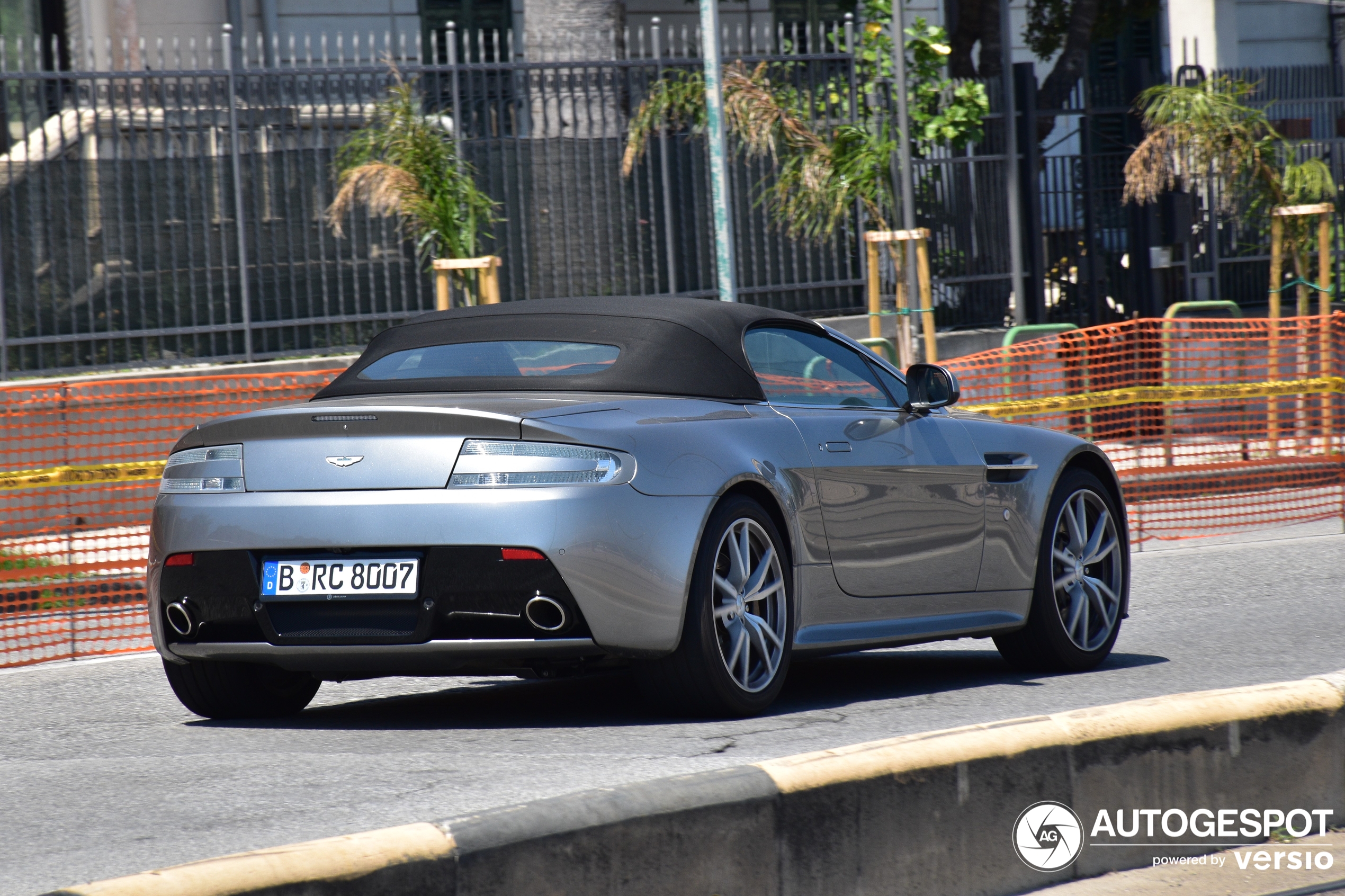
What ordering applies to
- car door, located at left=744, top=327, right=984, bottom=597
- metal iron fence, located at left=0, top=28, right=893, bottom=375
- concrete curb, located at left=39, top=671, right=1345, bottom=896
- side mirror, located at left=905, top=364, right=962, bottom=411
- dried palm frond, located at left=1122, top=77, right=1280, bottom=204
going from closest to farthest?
1. concrete curb, located at left=39, top=671, right=1345, bottom=896
2. car door, located at left=744, top=327, right=984, bottom=597
3. side mirror, located at left=905, top=364, right=962, bottom=411
4. metal iron fence, located at left=0, top=28, right=893, bottom=375
5. dried palm frond, located at left=1122, top=77, right=1280, bottom=204

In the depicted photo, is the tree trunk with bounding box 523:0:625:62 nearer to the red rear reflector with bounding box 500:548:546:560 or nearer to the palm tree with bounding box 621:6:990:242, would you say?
the palm tree with bounding box 621:6:990:242

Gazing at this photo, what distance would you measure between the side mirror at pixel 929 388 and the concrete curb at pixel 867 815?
6.82 feet

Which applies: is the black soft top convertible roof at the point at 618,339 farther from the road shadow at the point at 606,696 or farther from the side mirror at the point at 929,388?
the road shadow at the point at 606,696

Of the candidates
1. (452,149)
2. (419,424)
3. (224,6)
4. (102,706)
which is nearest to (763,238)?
(452,149)

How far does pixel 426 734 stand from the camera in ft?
18.5

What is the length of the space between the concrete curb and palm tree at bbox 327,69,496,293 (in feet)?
30.9

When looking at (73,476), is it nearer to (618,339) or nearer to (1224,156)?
(618,339)

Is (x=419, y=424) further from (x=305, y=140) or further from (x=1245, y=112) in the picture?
(x=1245, y=112)

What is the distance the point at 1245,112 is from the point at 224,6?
1151 cm

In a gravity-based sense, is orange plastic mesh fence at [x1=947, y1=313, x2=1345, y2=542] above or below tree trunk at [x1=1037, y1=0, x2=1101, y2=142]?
below

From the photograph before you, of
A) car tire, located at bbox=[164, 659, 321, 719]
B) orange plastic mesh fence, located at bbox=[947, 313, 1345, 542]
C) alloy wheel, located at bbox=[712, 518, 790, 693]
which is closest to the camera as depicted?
alloy wheel, located at bbox=[712, 518, 790, 693]

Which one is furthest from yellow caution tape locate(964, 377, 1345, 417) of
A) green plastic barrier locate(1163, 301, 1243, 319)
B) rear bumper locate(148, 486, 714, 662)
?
rear bumper locate(148, 486, 714, 662)

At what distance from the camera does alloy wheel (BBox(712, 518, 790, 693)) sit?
5.48 metres

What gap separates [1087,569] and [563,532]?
112 inches
